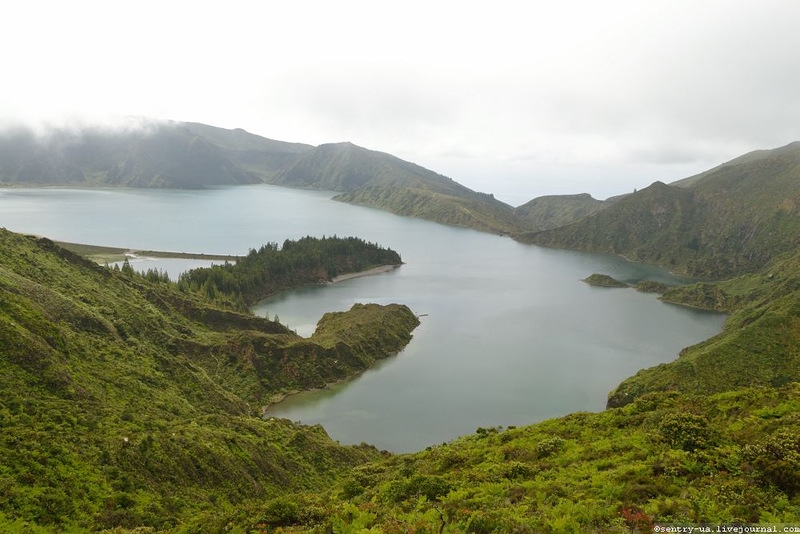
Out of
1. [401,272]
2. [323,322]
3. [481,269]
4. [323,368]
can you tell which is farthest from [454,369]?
[481,269]

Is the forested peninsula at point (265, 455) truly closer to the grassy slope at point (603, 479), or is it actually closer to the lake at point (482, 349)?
the grassy slope at point (603, 479)

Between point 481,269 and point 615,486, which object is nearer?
point 615,486

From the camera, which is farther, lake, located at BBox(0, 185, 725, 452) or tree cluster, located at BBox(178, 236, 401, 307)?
tree cluster, located at BBox(178, 236, 401, 307)

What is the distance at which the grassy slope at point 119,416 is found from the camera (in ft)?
78.1

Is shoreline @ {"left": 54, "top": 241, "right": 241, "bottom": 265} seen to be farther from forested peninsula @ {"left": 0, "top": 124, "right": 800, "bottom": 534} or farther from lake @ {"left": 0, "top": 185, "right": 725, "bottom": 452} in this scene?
forested peninsula @ {"left": 0, "top": 124, "right": 800, "bottom": 534}

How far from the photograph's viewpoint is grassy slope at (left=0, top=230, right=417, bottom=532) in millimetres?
23812

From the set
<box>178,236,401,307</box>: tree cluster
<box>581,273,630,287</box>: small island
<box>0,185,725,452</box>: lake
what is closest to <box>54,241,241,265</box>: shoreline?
<box>0,185,725,452</box>: lake

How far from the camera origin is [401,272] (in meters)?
173

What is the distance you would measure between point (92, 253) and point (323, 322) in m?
112

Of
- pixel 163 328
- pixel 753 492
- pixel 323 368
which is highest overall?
pixel 753 492

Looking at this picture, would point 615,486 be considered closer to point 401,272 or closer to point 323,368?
point 323,368

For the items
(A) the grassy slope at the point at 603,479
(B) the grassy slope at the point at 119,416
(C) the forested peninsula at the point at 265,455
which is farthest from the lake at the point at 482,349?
(A) the grassy slope at the point at 603,479

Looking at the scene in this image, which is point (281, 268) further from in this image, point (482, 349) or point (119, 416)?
point (119, 416)

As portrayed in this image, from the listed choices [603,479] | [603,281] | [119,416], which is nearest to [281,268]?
[119,416]
